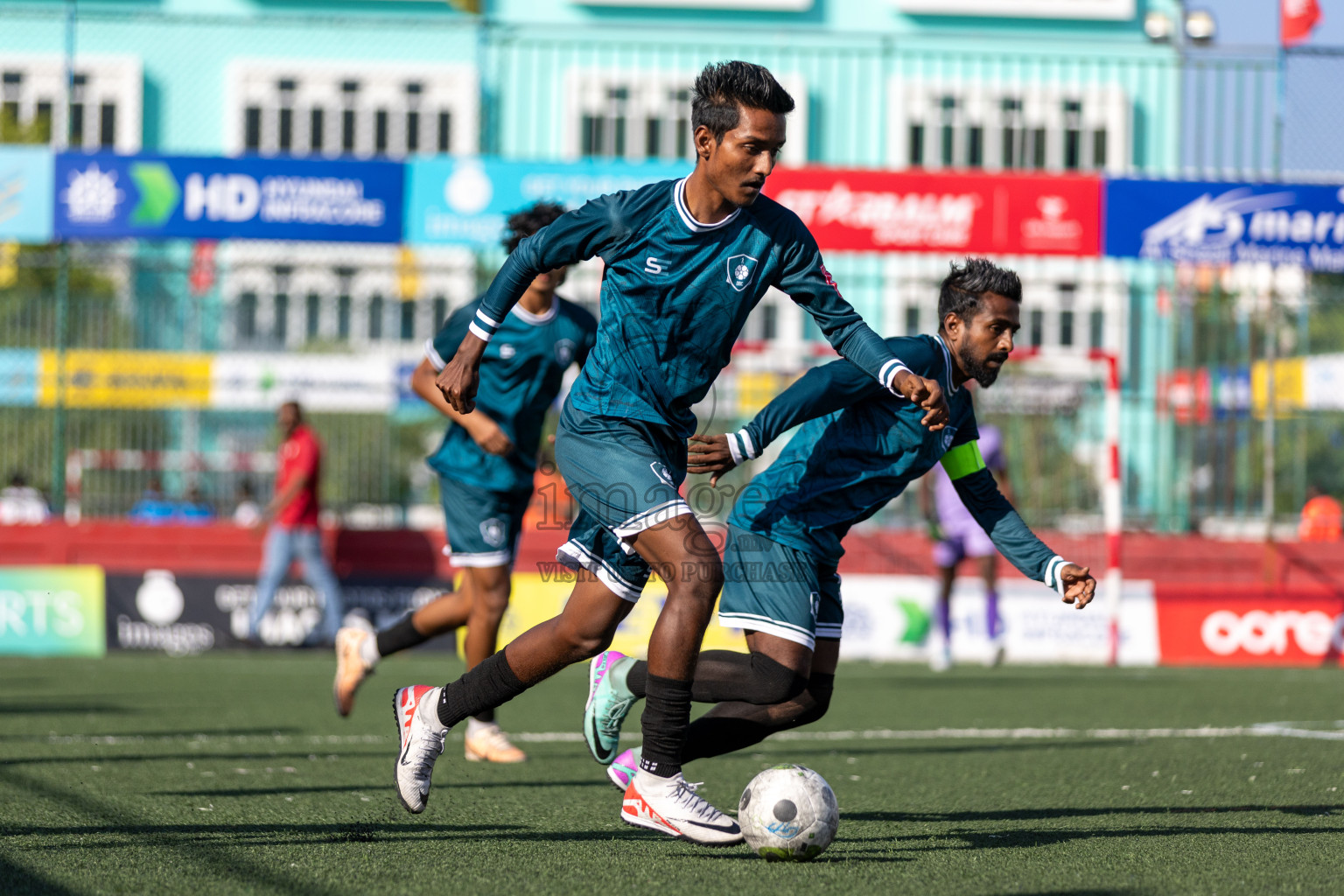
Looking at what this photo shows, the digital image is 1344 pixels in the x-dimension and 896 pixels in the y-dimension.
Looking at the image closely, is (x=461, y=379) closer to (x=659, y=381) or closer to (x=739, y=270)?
(x=659, y=381)

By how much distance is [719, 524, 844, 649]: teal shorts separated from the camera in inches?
181

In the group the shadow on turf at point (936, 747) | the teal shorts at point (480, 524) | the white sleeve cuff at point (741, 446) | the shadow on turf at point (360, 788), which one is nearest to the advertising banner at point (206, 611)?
the teal shorts at point (480, 524)

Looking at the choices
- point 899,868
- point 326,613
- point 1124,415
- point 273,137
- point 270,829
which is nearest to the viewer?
point 899,868

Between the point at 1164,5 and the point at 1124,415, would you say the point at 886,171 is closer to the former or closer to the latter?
the point at 1124,415

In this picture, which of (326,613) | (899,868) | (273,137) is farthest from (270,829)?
(273,137)

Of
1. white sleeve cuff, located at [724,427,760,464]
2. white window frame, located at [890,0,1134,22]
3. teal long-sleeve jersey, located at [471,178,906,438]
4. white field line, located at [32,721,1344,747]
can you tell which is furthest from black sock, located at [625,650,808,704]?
white window frame, located at [890,0,1134,22]

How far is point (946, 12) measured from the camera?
2870 cm

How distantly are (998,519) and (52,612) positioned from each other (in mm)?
10264

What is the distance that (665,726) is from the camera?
13.4ft

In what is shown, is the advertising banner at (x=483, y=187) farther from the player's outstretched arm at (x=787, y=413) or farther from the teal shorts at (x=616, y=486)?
the teal shorts at (x=616, y=486)

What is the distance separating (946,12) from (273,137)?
491 inches

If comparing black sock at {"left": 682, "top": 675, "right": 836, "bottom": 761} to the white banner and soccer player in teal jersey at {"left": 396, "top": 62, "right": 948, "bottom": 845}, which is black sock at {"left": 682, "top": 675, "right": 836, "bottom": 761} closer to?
soccer player in teal jersey at {"left": 396, "top": 62, "right": 948, "bottom": 845}

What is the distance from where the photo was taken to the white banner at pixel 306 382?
13.7 meters

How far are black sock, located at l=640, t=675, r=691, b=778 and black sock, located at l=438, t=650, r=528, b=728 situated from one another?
444 mm
